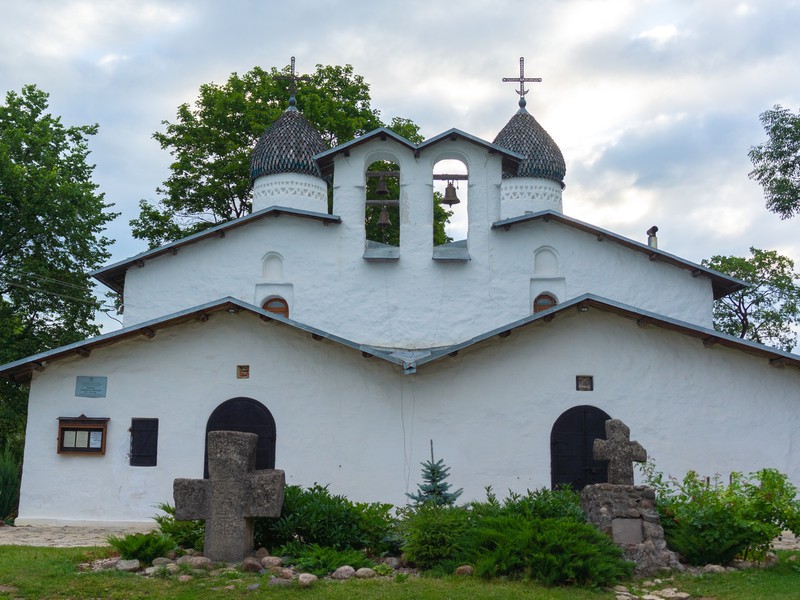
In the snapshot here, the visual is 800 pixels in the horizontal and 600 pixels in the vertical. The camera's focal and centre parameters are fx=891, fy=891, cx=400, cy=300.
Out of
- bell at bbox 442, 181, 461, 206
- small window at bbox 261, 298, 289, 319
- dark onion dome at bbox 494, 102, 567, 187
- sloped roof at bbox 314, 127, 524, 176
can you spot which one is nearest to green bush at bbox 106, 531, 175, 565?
small window at bbox 261, 298, 289, 319

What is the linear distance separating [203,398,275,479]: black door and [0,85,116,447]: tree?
9.96m

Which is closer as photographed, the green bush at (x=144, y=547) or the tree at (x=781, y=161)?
the green bush at (x=144, y=547)

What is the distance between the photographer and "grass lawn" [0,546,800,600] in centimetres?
791

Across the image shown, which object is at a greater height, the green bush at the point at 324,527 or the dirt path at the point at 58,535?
the green bush at the point at 324,527

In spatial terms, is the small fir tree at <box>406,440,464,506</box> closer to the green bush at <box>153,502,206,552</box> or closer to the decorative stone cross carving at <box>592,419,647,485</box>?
the decorative stone cross carving at <box>592,419,647,485</box>

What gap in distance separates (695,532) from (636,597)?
1.74 metres

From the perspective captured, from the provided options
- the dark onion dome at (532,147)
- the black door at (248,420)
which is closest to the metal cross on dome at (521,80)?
the dark onion dome at (532,147)

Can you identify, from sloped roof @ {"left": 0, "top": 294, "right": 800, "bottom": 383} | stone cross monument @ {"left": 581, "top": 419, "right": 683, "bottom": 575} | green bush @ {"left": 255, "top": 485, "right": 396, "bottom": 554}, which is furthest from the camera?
sloped roof @ {"left": 0, "top": 294, "right": 800, "bottom": 383}

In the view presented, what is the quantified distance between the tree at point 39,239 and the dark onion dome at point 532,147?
1103 centimetres

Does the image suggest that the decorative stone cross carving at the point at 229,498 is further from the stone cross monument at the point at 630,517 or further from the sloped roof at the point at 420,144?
the sloped roof at the point at 420,144

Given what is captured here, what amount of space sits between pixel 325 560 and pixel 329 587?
0.73 meters

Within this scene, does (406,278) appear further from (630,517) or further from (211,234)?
(630,517)

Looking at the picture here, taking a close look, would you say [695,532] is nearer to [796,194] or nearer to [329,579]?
[329,579]

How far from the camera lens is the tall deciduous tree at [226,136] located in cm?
2792
